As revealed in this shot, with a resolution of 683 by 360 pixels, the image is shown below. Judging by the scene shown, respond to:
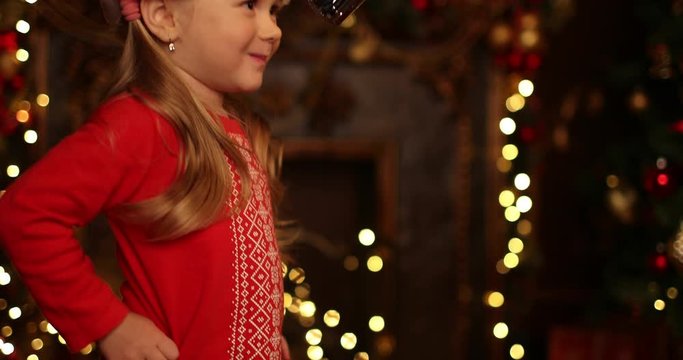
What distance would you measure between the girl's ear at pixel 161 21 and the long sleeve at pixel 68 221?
17 cm

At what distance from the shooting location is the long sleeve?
1151mm

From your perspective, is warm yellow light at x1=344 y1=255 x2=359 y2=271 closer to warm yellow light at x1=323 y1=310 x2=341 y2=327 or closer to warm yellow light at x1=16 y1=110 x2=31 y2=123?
warm yellow light at x1=323 y1=310 x2=341 y2=327

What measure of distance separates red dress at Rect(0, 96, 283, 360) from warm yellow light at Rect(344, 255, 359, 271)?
56.7 inches

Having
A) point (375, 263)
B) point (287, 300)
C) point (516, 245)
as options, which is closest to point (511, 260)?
point (516, 245)

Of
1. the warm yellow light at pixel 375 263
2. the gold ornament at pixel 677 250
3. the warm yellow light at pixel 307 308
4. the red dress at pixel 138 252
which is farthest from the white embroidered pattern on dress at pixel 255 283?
the gold ornament at pixel 677 250

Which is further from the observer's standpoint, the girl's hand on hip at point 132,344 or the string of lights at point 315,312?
the string of lights at point 315,312

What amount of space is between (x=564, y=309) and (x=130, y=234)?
1.99m

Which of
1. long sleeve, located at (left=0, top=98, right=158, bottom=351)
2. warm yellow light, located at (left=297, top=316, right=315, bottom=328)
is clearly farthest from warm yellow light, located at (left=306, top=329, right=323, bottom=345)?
long sleeve, located at (left=0, top=98, right=158, bottom=351)

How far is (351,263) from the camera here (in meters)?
2.81

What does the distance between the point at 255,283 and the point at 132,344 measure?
0.19 m

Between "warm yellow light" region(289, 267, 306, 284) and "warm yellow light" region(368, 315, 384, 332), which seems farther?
"warm yellow light" region(368, 315, 384, 332)

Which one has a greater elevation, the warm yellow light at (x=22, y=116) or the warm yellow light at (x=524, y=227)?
the warm yellow light at (x=22, y=116)

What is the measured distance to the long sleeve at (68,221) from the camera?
1.15 meters

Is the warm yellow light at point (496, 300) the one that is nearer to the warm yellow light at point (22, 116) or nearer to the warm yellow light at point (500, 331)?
the warm yellow light at point (500, 331)
